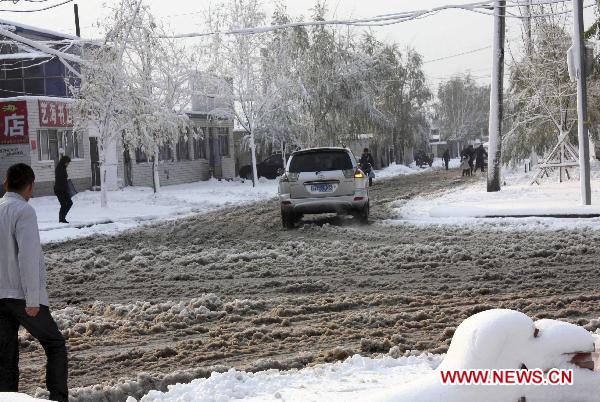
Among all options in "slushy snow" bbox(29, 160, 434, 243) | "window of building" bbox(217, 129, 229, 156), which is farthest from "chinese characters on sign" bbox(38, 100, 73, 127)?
"window of building" bbox(217, 129, 229, 156)

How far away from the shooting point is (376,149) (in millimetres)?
71875

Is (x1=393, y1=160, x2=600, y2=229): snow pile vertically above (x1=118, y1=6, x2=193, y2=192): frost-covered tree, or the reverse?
(x1=118, y1=6, x2=193, y2=192): frost-covered tree

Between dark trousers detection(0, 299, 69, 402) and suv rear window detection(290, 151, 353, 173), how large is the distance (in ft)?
47.3

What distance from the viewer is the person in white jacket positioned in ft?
20.4

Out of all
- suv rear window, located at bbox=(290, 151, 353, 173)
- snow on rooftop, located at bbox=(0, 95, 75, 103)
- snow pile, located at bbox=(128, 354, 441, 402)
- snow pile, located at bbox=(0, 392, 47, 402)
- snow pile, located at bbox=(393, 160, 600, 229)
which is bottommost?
snow pile, located at bbox=(393, 160, 600, 229)

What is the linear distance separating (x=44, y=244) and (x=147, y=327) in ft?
37.6

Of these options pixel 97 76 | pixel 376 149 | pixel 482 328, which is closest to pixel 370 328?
pixel 482 328

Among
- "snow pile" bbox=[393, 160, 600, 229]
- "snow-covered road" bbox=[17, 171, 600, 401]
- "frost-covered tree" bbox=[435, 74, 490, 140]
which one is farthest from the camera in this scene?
"frost-covered tree" bbox=[435, 74, 490, 140]

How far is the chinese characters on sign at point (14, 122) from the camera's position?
37094mm

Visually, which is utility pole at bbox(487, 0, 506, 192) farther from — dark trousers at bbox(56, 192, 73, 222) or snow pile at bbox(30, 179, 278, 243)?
dark trousers at bbox(56, 192, 73, 222)

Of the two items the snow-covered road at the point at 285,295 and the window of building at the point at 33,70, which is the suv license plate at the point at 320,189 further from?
the window of building at the point at 33,70

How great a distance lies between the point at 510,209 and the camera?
70.8 feet

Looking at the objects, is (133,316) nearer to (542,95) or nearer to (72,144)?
(542,95)

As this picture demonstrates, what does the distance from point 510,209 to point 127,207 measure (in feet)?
49.0
